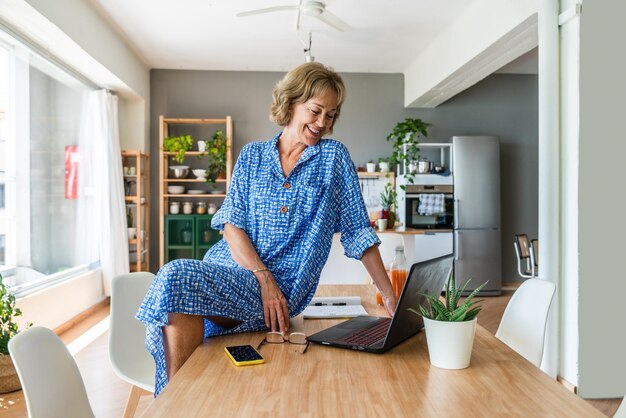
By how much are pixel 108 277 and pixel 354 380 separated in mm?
5172

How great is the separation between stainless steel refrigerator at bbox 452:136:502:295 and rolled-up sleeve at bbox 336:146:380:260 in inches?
202

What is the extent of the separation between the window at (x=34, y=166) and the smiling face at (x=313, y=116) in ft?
10.1

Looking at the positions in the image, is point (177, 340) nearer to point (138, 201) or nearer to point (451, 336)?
point (451, 336)

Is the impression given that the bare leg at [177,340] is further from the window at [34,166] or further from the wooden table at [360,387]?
the window at [34,166]

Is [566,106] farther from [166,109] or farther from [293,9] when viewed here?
[166,109]

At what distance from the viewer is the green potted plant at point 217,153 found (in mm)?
6367

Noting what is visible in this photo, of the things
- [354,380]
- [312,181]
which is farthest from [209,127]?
[354,380]

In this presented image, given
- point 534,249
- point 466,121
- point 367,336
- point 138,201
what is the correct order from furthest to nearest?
point 466,121, point 138,201, point 534,249, point 367,336

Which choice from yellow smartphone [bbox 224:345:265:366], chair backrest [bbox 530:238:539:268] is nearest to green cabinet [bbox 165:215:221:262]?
chair backrest [bbox 530:238:539:268]

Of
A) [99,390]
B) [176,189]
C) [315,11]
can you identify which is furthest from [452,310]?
[176,189]

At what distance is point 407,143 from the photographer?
6.46 m

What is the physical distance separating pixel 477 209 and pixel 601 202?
11.3ft

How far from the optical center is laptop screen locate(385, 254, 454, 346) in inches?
43.8

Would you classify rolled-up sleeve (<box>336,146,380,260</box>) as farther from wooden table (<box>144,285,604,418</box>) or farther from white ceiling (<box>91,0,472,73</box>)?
white ceiling (<box>91,0,472,73</box>)
